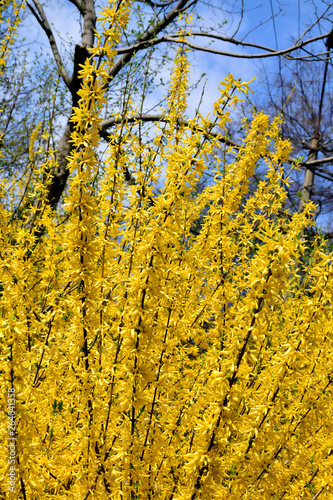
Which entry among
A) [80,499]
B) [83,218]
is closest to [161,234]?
[83,218]

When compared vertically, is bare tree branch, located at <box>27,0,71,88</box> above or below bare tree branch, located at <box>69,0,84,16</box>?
below

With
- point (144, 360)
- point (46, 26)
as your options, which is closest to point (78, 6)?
point (46, 26)

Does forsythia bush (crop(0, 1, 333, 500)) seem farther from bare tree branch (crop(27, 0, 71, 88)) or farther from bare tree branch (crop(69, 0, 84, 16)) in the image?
bare tree branch (crop(69, 0, 84, 16))

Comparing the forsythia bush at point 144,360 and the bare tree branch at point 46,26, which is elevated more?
the bare tree branch at point 46,26

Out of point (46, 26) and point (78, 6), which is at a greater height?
point (78, 6)

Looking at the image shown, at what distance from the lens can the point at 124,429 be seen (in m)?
1.86

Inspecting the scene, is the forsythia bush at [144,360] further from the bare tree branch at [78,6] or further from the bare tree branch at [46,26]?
the bare tree branch at [78,6]

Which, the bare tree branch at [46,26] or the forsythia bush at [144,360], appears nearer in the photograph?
the forsythia bush at [144,360]

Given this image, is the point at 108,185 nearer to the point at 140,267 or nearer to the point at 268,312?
the point at 140,267

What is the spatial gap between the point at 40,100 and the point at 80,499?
17.3 ft

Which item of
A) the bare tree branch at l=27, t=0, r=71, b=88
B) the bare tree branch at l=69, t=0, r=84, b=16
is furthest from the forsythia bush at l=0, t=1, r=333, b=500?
the bare tree branch at l=69, t=0, r=84, b=16

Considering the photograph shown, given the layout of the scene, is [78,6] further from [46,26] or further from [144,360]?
[144,360]

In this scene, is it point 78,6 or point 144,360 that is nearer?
point 144,360

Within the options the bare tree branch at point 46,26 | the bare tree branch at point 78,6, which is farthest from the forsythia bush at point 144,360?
the bare tree branch at point 78,6
